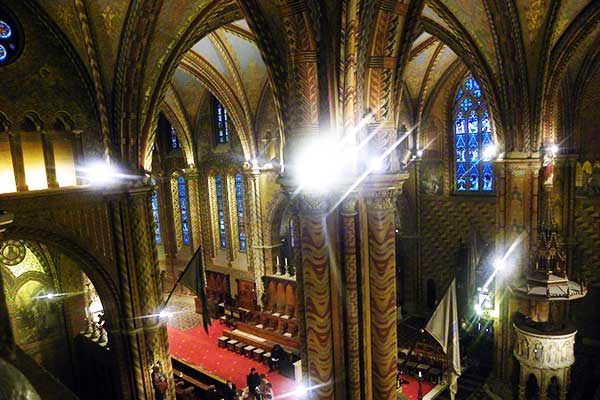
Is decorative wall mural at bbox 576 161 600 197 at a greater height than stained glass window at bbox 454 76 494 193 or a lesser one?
lesser

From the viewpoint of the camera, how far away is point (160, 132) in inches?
811

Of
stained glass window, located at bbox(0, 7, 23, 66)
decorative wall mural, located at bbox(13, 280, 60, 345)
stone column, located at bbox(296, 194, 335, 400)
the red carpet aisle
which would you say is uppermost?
stained glass window, located at bbox(0, 7, 23, 66)

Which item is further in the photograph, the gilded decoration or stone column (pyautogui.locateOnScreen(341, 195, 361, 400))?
the gilded decoration

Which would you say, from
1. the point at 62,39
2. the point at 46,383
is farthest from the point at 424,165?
the point at 46,383

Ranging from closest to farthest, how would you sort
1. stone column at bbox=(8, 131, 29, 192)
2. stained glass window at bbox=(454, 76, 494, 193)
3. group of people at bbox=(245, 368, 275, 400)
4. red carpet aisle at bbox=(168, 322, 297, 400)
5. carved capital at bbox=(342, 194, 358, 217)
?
carved capital at bbox=(342, 194, 358, 217) < stone column at bbox=(8, 131, 29, 192) < group of people at bbox=(245, 368, 275, 400) < red carpet aisle at bbox=(168, 322, 297, 400) < stained glass window at bbox=(454, 76, 494, 193)

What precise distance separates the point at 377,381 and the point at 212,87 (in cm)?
1191

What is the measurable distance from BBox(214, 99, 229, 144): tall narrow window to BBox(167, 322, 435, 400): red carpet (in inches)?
303

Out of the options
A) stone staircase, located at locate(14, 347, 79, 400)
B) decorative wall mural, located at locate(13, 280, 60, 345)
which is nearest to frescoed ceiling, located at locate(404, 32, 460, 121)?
stone staircase, located at locate(14, 347, 79, 400)

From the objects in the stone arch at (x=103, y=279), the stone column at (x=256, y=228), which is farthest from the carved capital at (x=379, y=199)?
the stone column at (x=256, y=228)

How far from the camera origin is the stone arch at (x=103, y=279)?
342 inches

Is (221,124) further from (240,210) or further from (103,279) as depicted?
(103,279)

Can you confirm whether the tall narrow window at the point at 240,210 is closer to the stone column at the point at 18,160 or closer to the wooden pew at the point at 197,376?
the wooden pew at the point at 197,376

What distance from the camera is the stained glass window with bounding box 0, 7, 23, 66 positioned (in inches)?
320

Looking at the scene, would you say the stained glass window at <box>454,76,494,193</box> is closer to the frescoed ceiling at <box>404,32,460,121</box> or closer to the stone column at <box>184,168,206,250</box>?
the frescoed ceiling at <box>404,32,460,121</box>
